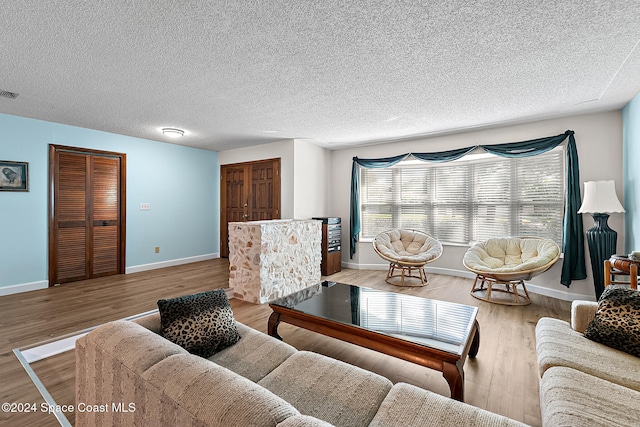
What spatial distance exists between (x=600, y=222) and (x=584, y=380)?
2.96 m

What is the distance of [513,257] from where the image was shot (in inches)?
159

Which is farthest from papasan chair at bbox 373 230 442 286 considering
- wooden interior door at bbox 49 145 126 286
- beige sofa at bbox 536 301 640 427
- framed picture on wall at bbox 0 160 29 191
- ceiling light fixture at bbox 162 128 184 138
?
framed picture on wall at bbox 0 160 29 191

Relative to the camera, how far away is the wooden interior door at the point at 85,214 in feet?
14.2

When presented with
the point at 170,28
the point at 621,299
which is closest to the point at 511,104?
the point at 621,299

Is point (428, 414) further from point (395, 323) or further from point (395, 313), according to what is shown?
point (395, 313)

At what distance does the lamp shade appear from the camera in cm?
317

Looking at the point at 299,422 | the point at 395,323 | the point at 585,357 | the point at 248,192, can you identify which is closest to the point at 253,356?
the point at 299,422

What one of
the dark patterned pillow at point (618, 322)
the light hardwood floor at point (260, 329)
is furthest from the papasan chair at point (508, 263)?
the dark patterned pillow at point (618, 322)

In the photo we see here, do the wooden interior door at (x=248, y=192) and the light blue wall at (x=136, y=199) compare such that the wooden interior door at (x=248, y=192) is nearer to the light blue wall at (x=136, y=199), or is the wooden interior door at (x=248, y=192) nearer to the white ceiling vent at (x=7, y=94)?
the light blue wall at (x=136, y=199)

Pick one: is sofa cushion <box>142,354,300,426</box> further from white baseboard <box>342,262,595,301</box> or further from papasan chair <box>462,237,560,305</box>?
white baseboard <box>342,262,595,301</box>

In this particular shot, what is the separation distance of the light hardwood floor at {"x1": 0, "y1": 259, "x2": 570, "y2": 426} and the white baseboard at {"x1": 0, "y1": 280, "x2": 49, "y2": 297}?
14cm

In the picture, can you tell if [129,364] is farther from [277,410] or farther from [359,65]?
[359,65]

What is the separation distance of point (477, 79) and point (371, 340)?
2.54 metres

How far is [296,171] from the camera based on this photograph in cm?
521
